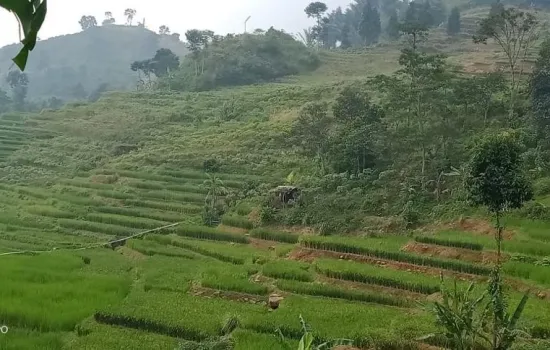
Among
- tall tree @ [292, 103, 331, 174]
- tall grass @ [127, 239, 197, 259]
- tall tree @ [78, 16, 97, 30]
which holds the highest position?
tall tree @ [78, 16, 97, 30]

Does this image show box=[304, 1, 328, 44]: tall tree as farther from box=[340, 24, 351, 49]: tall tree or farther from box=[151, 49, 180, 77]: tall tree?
box=[151, 49, 180, 77]: tall tree

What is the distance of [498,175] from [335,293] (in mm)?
4638

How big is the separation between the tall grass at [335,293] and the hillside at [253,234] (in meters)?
0.04

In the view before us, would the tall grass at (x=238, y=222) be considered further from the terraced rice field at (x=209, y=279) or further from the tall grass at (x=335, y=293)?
the tall grass at (x=335, y=293)

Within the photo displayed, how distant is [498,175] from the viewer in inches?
523

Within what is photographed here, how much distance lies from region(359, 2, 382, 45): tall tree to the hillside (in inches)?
1049

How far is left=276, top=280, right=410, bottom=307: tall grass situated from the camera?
1345 cm

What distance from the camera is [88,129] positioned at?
1462 inches

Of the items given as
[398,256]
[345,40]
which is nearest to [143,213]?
[398,256]

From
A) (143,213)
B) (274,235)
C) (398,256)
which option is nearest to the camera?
(398,256)

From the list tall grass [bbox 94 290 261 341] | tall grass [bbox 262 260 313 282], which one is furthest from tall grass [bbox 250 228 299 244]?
tall grass [bbox 94 290 261 341]

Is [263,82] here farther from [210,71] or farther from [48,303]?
[48,303]

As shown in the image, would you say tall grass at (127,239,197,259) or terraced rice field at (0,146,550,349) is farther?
tall grass at (127,239,197,259)

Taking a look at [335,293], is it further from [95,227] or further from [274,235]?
[95,227]
